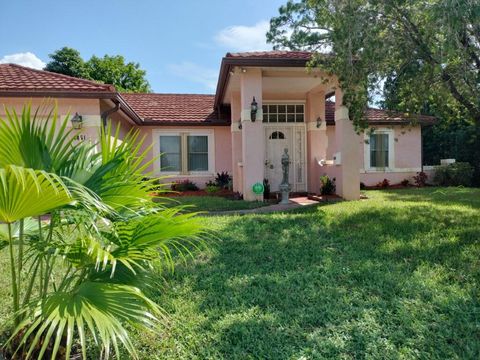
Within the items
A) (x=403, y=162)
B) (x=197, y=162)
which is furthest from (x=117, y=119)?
(x=403, y=162)

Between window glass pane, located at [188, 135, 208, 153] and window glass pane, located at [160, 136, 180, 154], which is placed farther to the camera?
window glass pane, located at [188, 135, 208, 153]

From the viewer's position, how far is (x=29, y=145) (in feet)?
8.85

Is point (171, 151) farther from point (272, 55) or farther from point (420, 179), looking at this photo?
point (420, 179)

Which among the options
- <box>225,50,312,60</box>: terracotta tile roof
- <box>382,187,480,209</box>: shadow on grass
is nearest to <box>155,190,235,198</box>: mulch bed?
<box>225,50,312,60</box>: terracotta tile roof

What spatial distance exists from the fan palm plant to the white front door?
33.9 feet

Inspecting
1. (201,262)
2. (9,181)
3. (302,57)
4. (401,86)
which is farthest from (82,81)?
(9,181)

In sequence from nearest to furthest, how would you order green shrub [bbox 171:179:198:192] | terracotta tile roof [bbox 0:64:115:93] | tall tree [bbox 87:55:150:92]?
terracotta tile roof [bbox 0:64:115:93]
green shrub [bbox 171:179:198:192]
tall tree [bbox 87:55:150:92]

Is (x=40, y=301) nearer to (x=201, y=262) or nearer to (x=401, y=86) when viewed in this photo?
(x=201, y=262)

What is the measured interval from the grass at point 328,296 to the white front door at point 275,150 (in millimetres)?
6501

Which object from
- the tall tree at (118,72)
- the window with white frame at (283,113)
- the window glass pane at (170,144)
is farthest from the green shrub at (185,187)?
the tall tree at (118,72)

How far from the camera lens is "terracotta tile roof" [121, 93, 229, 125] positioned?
15.3 m

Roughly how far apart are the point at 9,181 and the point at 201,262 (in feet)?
11.7

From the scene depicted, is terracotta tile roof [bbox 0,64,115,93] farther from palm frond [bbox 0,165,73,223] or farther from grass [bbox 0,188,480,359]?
palm frond [bbox 0,165,73,223]

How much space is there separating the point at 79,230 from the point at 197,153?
13.4 metres
